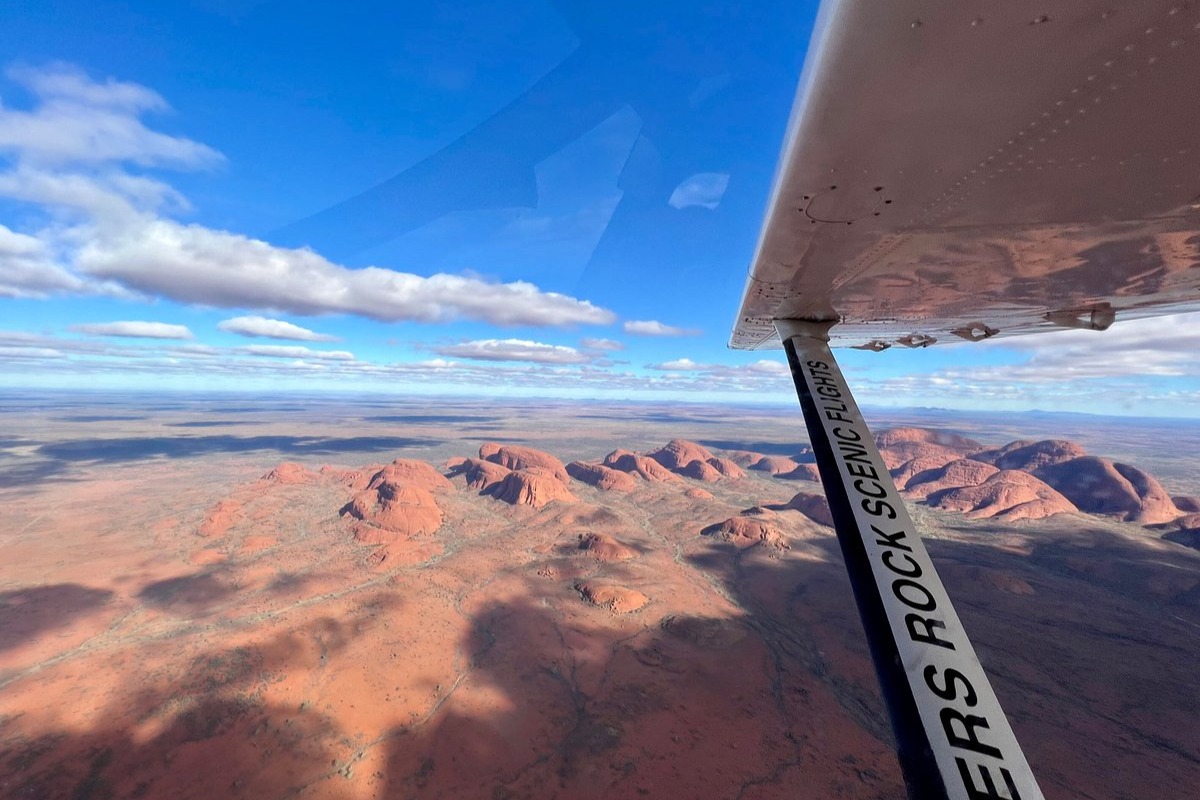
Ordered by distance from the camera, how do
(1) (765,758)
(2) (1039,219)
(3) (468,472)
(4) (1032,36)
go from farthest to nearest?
(3) (468,472) → (1) (765,758) → (2) (1039,219) → (4) (1032,36)

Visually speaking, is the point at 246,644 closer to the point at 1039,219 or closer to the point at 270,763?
the point at 270,763

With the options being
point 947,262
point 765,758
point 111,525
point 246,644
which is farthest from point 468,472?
point 947,262

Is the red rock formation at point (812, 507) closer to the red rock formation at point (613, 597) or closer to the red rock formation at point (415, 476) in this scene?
the red rock formation at point (613, 597)

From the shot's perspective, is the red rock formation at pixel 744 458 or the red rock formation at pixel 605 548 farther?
the red rock formation at pixel 744 458

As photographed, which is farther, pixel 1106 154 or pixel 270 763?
pixel 270 763

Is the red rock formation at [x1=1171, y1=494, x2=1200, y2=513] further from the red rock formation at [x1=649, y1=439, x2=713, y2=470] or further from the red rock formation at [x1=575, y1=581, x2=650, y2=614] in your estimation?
the red rock formation at [x1=575, y1=581, x2=650, y2=614]

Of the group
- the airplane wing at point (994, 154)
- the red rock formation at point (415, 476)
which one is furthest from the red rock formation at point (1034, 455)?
the airplane wing at point (994, 154)
